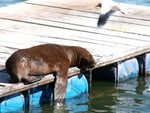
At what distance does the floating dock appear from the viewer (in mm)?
10352

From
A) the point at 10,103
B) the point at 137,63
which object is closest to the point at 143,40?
the point at 137,63

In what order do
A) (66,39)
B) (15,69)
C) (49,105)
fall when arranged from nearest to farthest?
(15,69), (49,105), (66,39)

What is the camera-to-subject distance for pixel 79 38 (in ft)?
36.1

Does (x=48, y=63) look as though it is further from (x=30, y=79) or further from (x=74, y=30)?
(x=74, y=30)

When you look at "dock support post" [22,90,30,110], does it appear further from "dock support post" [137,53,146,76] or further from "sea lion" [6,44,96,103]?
"dock support post" [137,53,146,76]

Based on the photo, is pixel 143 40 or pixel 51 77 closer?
pixel 51 77

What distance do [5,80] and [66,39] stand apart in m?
2.27

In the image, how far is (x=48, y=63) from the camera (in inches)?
354

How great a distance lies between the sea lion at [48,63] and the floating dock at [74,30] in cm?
13

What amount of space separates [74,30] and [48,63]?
8.41 ft

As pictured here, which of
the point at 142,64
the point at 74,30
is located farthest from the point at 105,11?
the point at 142,64

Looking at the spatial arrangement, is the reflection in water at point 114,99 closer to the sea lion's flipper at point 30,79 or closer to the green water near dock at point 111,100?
the green water near dock at point 111,100

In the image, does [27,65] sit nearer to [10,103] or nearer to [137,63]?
[10,103]

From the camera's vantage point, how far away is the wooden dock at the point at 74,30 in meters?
10.4
